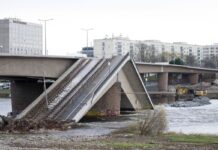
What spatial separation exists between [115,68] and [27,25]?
47285 millimetres

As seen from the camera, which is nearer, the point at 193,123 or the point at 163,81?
the point at 193,123

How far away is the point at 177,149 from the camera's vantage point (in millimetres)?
24844

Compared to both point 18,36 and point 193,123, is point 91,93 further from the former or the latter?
point 18,36

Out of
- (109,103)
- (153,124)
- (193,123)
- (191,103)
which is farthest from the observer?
(191,103)

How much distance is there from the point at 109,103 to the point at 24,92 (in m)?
16.3

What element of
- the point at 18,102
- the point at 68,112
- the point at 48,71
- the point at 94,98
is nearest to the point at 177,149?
the point at 68,112

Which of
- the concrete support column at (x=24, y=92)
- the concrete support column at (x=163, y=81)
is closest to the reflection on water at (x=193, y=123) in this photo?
the concrete support column at (x=24, y=92)

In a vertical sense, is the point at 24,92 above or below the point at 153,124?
below

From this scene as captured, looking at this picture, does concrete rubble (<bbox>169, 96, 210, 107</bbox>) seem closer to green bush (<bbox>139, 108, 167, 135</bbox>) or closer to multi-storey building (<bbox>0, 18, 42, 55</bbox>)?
multi-storey building (<bbox>0, 18, 42, 55</bbox>)

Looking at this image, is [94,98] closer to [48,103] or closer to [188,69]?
[48,103]

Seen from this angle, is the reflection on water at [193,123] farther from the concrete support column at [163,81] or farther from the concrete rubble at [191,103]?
the concrete support column at [163,81]

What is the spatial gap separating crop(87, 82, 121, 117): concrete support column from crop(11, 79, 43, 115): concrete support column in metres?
13.4

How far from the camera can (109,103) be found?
68562mm

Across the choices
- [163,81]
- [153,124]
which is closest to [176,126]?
[153,124]
